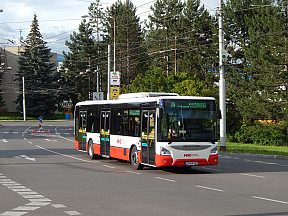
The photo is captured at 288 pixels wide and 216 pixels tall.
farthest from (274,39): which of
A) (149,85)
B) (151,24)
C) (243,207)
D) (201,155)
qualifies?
(151,24)

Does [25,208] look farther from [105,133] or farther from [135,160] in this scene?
[105,133]

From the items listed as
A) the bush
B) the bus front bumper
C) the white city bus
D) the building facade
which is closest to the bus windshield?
the white city bus

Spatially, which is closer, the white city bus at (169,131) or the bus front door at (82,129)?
the white city bus at (169,131)

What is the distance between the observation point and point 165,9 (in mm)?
86000

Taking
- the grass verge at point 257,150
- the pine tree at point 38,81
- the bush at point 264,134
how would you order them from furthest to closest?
the pine tree at point 38,81
the bush at point 264,134
the grass verge at point 257,150

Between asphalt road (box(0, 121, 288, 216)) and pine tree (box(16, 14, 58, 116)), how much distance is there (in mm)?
81299

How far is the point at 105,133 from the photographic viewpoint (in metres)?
23.8

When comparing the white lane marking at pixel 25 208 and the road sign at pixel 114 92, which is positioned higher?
the road sign at pixel 114 92

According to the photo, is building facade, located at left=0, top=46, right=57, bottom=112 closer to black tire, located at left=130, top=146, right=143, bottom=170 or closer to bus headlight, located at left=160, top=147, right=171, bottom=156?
black tire, located at left=130, top=146, right=143, bottom=170

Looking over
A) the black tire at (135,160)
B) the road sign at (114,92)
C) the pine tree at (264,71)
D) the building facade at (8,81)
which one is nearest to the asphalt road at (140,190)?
the black tire at (135,160)

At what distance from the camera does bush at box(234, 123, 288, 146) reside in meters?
48.2

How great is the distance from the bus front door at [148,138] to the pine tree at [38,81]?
8359 centimetres

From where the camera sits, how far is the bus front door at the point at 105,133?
23516 millimetres

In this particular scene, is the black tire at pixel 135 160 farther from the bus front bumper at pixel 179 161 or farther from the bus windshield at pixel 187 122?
the bus windshield at pixel 187 122
